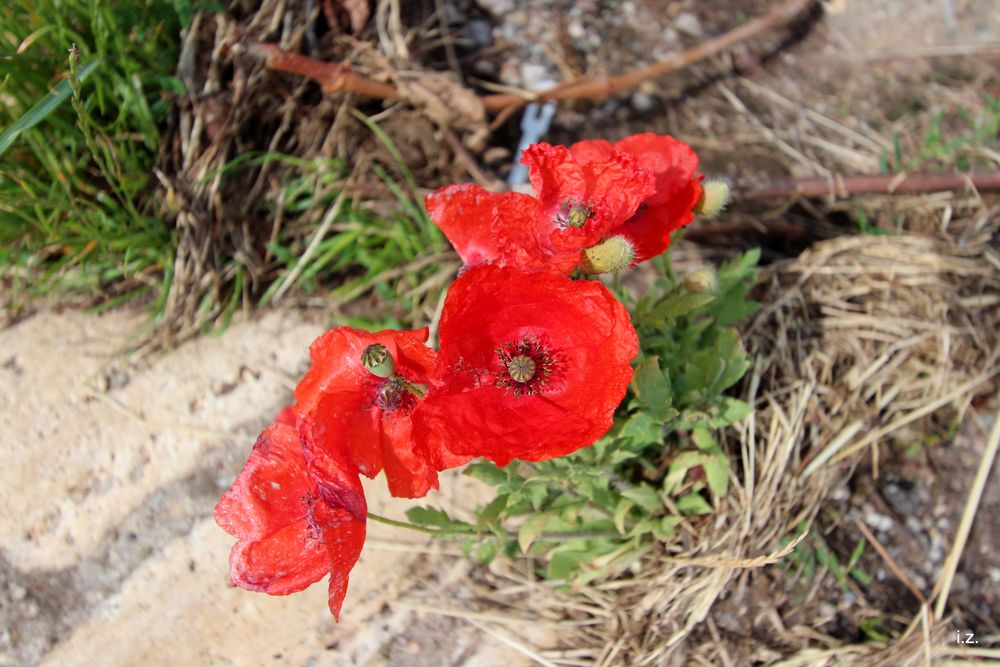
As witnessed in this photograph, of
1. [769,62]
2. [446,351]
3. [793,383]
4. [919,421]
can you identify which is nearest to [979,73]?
[769,62]

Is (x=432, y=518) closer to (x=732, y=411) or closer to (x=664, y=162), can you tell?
(x=732, y=411)

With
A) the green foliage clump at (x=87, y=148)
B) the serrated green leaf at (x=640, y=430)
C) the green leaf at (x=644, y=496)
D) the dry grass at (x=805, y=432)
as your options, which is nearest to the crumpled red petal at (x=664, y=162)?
the serrated green leaf at (x=640, y=430)

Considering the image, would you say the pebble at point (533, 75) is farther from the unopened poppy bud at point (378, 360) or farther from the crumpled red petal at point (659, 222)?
the unopened poppy bud at point (378, 360)

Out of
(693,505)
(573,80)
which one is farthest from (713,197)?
(573,80)

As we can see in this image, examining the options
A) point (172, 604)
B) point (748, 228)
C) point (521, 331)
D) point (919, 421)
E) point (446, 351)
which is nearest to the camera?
point (446, 351)

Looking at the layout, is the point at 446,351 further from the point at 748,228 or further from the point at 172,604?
the point at 748,228

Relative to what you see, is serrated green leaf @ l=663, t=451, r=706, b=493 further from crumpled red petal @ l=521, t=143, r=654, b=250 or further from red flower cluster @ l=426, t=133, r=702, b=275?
crumpled red petal @ l=521, t=143, r=654, b=250

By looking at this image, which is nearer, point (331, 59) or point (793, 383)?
point (793, 383)

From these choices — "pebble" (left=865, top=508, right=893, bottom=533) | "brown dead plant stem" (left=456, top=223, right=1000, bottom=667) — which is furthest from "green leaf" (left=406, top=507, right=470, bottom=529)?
"pebble" (left=865, top=508, right=893, bottom=533)
